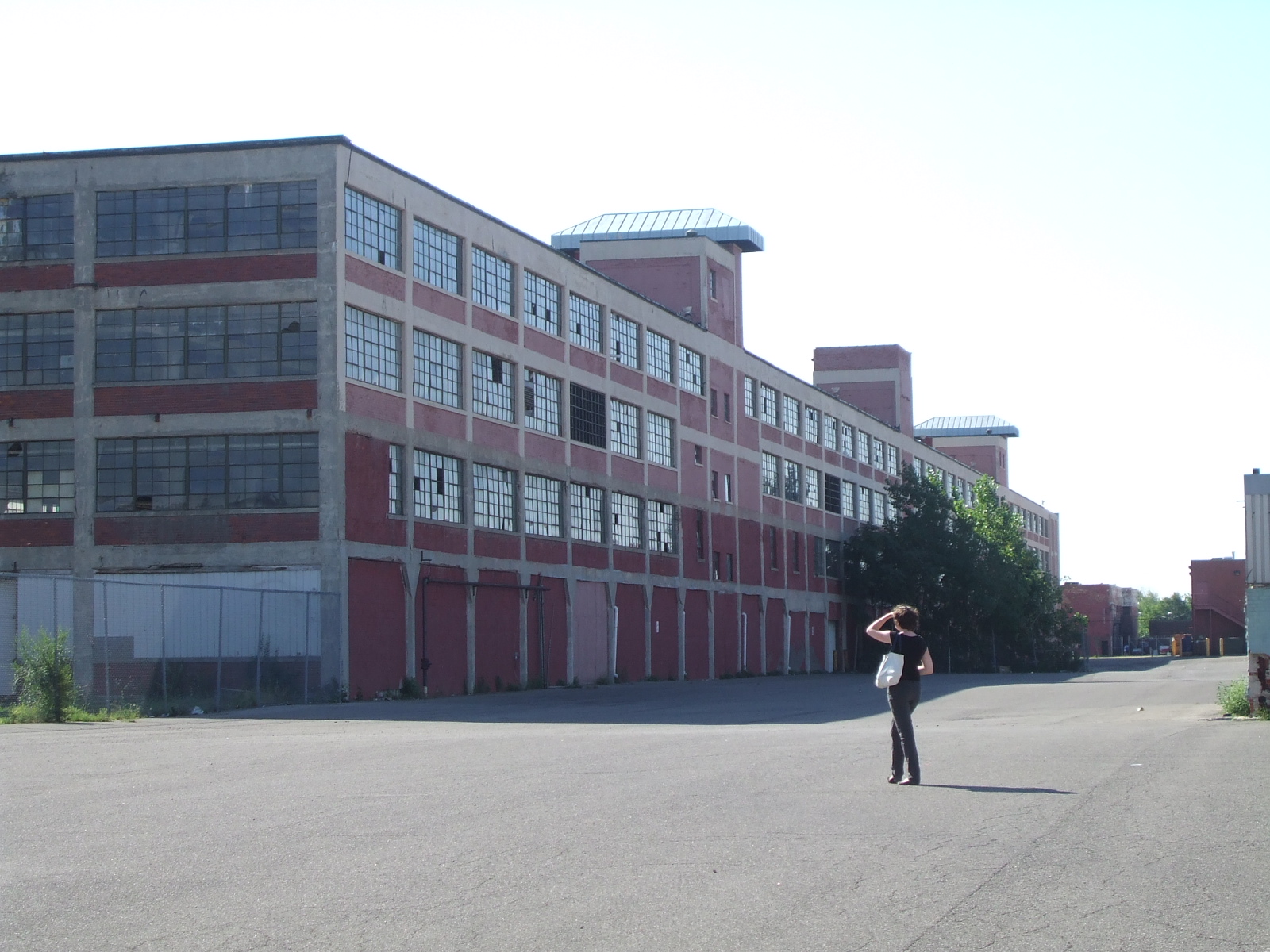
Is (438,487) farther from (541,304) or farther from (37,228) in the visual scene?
(37,228)

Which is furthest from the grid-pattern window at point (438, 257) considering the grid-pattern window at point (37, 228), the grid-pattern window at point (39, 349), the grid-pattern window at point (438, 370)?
the grid-pattern window at point (39, 349)

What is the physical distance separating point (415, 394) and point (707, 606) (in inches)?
830

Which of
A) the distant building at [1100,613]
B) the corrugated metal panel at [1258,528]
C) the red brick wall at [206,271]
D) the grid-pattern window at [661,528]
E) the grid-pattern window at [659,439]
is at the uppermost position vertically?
the red brick wall at [206,271]

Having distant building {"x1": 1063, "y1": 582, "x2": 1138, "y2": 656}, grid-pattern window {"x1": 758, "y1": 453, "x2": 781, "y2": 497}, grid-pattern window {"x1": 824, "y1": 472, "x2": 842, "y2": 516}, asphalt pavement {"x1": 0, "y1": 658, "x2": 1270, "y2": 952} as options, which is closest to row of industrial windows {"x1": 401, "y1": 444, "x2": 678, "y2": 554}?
grid-pattern window {"x1": 758, "y1": 453, "x2": 781, "y2": 497}

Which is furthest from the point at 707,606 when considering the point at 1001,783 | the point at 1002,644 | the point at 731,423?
the point at 1001,783

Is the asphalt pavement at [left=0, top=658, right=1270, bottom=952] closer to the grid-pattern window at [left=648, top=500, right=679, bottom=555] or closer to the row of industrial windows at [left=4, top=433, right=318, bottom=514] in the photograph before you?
the row of industrial windows at [left=4, top=433, right=318, bottom=514]

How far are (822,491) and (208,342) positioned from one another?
39.4 metres

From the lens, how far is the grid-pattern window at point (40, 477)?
117 ft

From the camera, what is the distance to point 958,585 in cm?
7081

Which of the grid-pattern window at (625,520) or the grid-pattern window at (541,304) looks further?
the grid-pattern window at (625,520)

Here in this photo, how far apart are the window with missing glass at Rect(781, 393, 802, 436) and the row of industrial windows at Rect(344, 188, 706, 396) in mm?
9328

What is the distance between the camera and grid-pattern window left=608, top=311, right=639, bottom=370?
163ft

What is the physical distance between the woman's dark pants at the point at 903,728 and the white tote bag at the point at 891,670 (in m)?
0.06

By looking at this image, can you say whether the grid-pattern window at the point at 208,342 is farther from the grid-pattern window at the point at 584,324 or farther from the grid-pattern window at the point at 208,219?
the grid-pattern window at the point at 584,324
